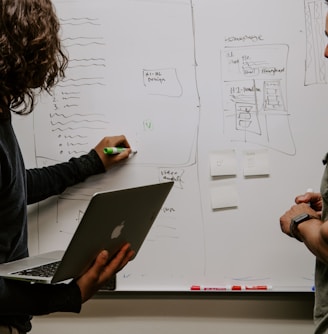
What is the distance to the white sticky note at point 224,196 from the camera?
4.98 ft

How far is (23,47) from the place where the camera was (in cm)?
102

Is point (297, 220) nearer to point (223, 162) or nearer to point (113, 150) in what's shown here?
point (223, 162)

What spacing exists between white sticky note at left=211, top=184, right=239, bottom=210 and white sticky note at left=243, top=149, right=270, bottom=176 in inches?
2.9

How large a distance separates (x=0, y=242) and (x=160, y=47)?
0.81m

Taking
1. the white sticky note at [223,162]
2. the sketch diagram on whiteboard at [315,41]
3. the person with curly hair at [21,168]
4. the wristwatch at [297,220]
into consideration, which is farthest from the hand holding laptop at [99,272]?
the sketch diagram on whiteboard at [315,41]

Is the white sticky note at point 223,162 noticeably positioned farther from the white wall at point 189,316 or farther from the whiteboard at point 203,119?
the white wall at point 189,316

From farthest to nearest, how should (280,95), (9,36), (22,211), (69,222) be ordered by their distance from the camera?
(69,222) → (280,95) → (22,211) → (9,36)

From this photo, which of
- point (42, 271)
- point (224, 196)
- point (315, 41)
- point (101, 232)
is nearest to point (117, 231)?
point (101, 232)

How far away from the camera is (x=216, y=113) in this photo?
1.51 m

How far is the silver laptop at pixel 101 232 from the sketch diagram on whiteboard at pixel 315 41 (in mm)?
641

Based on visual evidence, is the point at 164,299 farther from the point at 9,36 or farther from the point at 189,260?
the point at 9,36

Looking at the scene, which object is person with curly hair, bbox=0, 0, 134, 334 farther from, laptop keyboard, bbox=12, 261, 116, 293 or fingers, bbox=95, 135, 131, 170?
fingers, bbox=95, 135, 131, 170

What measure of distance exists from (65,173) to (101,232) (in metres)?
0.55

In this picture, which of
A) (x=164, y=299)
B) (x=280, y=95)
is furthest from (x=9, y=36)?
(x=164, y=299)
